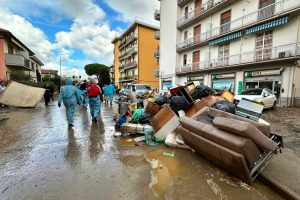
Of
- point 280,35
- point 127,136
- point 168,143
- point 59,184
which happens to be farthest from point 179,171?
point 280,35

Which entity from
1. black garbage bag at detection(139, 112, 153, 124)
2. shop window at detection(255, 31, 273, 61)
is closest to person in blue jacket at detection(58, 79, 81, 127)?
black garbage bag at detection(139, 112, 153, 124)

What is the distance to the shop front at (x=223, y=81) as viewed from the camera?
18875mm

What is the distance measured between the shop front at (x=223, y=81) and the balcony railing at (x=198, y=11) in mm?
6982

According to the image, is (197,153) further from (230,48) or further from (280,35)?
(230,48)

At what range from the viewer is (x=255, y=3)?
1648cm

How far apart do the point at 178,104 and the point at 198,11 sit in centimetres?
2000

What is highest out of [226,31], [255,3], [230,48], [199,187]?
[255,3]

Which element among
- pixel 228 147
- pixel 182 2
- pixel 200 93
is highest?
pixel 182 2

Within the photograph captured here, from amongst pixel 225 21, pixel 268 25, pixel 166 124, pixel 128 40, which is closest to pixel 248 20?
pixel 268 25

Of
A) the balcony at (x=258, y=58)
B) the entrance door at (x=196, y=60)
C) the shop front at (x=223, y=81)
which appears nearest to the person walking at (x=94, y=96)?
the shop front at (x=223, y=81)

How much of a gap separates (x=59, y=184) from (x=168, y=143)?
254 cm

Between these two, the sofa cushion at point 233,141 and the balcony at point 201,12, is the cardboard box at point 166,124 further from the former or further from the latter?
the balcony at point 201,12

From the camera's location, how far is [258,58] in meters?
16.1

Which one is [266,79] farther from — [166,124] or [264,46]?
[166,124]
